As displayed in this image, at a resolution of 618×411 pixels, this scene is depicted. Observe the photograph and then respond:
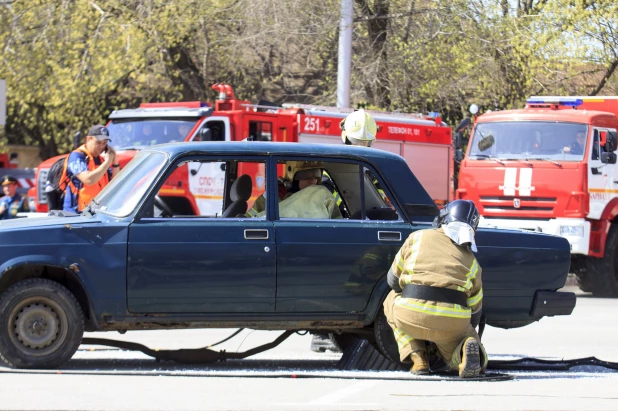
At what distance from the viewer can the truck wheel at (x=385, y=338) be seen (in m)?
7.43

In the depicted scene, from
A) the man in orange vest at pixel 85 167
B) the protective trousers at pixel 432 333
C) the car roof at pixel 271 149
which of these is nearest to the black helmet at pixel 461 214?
the protective trousers at pixel 432 333

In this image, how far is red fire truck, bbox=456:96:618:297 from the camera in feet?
47.8

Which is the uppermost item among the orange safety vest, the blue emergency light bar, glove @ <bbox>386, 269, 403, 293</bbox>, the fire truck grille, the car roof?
the car roof

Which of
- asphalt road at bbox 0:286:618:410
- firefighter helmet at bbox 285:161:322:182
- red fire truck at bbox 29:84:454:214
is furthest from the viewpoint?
red fire truck at bbox 29:84:454:214

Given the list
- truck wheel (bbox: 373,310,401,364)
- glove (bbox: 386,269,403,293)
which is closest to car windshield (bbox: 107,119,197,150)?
truck wheel (bbox: 373,310,401,364)

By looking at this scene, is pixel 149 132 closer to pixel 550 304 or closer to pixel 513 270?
pixel 513 270

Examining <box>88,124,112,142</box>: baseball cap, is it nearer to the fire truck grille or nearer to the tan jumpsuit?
the tan jumpsuit

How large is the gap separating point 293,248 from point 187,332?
3900mm

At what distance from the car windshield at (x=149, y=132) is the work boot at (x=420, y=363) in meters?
9.42

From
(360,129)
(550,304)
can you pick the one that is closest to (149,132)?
(360,129)

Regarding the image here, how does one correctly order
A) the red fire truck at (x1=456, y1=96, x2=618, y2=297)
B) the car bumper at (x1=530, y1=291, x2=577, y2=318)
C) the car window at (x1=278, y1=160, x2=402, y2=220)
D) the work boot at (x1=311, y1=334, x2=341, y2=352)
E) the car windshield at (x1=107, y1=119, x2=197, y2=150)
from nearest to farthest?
the car window at (x1=278, y1=160, x2=402, y2=220)
the car bumper at (x1=530, y1=291, x2=577, y2=318)
the work boot at (x1=311, y1=334, x2=341, y2=352)
the red fire truck at (x1=456, y1=96, x2=618, y2=297)
the car windshield at (x1=107, y1=119, x2=197, y2=150)

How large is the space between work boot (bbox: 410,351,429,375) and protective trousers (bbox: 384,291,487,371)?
0.04 metres

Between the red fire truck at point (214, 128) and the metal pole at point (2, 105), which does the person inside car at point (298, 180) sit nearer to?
the metal pole at point (2, 105)

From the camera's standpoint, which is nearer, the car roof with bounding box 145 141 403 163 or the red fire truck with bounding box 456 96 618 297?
the car roof with bounding box 145 141 403 163
